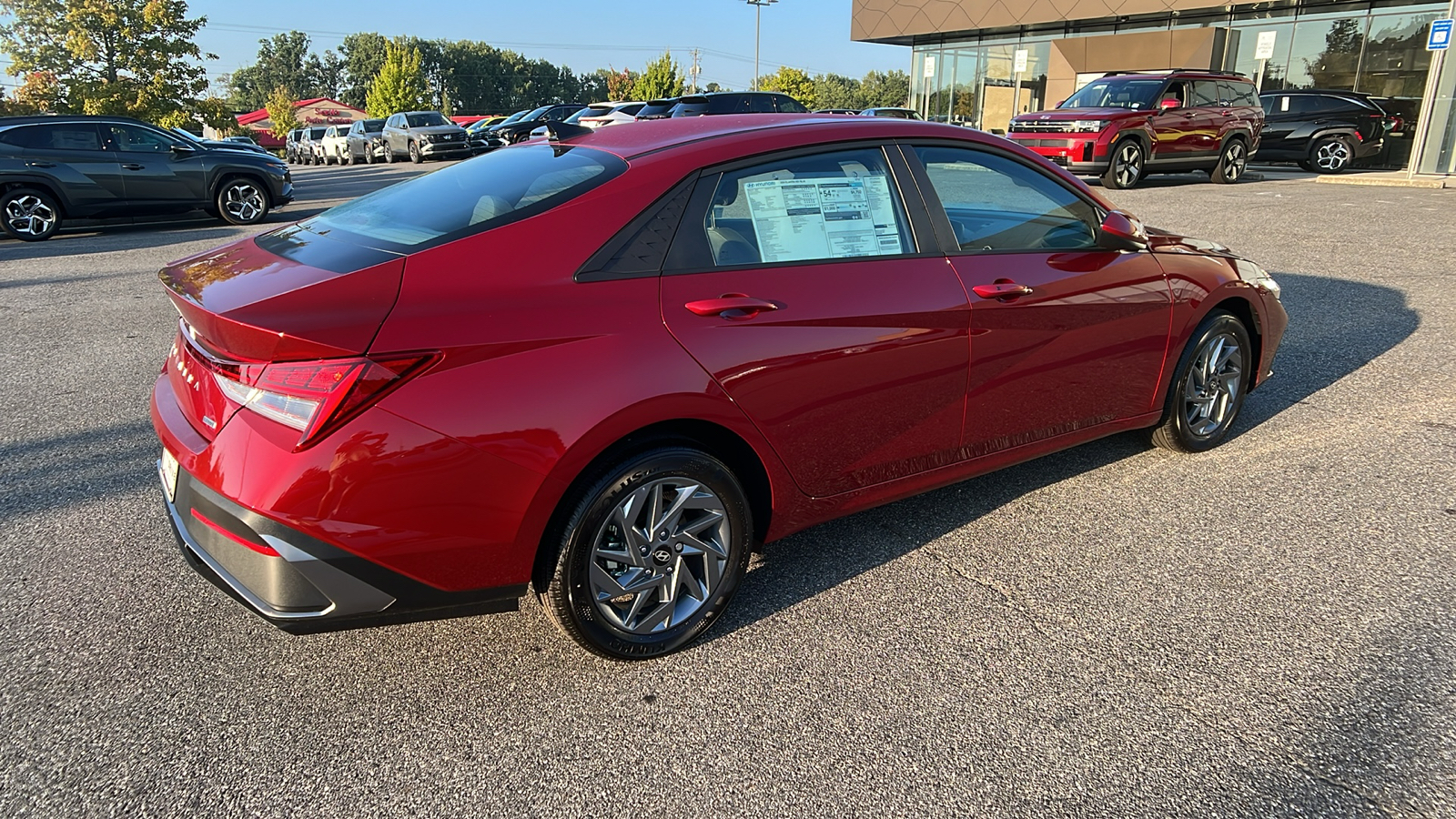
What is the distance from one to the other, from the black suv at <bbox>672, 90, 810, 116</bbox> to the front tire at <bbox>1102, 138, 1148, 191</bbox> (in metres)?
6.22

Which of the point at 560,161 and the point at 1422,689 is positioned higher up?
the point at 560,161

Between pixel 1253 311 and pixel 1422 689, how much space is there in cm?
232

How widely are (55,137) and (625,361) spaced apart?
1320 cm

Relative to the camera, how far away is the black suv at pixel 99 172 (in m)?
11.9

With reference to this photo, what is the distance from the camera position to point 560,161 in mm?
3150

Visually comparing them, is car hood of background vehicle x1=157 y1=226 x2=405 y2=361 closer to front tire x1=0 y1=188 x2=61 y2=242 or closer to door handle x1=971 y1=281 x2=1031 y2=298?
door handle x1=971 y1=281 x2=1031 y2=298

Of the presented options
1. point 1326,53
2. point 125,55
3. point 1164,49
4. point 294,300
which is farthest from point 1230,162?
point 125,55

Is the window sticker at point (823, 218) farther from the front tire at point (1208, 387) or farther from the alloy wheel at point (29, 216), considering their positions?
the alloy wheel at point (29, 216)

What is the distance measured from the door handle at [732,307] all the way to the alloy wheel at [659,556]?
0.52 meters

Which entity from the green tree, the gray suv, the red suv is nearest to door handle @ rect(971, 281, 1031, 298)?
the red suv

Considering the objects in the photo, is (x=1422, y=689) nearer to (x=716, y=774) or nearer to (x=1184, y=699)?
(x=1184, y=699)

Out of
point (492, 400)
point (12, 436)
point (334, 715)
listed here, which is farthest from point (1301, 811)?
point (12, 436)

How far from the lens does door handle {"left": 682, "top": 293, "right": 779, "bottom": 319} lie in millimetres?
2769

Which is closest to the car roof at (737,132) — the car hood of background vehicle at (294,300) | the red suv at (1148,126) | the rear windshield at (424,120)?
the car hood of background vehicle at (294,300)
